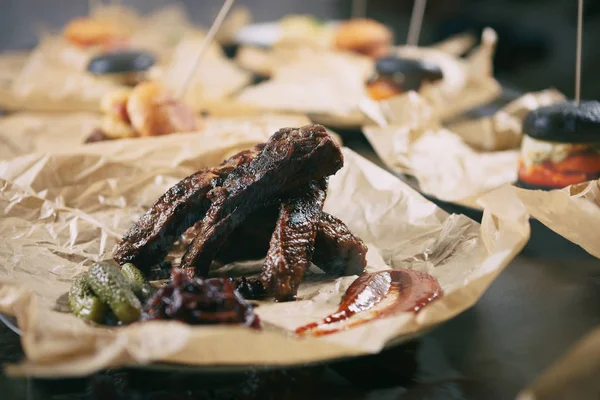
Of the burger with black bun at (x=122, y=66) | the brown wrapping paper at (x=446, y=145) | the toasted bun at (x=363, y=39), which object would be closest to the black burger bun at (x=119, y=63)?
the burger with black bun at (x=122, y=66)

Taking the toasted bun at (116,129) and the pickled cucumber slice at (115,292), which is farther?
the toasted bun at (116,129)

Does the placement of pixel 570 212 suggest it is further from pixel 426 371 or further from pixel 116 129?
pixel 116 129

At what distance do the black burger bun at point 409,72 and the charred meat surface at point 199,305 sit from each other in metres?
2.41

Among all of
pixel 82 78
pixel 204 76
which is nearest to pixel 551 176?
pixel 204 76

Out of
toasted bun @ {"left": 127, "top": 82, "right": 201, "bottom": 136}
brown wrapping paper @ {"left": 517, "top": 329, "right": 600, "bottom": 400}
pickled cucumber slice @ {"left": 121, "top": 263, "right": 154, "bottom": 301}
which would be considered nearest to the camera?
brown wrapping paper @ {"left": 517, "top": 329, "right": 600, "bottom": 400}

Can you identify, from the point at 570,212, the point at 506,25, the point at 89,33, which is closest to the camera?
the point at 570,212

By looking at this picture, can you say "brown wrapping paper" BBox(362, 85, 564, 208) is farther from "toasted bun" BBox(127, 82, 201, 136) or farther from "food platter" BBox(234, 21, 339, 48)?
"food platter" BBox(234, 21, 339, 48)

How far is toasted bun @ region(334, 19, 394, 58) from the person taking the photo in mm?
4934

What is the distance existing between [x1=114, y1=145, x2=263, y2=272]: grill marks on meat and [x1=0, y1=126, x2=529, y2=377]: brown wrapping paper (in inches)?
6.6

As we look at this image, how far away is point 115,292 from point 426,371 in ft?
2.29

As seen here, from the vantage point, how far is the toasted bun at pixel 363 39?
16.2ft

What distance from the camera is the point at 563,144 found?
2.32 meters

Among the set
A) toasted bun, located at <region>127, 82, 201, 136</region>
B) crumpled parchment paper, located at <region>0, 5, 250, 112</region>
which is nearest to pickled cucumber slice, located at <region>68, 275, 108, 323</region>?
toasted bun, located at <region>127, 82, 201, 136</region>

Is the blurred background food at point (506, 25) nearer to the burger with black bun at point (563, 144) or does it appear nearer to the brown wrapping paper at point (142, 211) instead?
the burger with black bun at point (563, 144)
